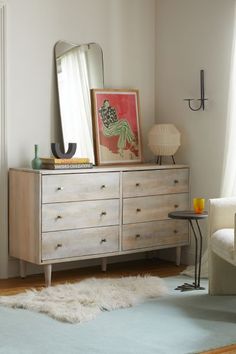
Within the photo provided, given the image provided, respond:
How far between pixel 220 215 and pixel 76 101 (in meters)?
1.54

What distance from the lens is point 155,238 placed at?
18.2 ft

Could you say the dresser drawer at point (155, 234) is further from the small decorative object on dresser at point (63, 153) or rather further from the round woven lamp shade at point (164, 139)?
the small decorative object on dresser at point (63, 153)

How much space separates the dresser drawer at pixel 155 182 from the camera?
5.38m

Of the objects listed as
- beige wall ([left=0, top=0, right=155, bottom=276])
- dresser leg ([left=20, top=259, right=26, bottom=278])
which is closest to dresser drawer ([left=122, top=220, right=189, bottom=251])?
dresser leg ([left=20, top=259, right=26, bottom=278])

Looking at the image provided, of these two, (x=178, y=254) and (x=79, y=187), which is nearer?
(x=79, y=187)

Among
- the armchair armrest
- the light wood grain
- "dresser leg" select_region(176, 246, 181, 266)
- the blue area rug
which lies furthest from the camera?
"dresser leg" select_region(176, 246, 181, 266)

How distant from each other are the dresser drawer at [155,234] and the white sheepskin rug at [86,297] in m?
0.49

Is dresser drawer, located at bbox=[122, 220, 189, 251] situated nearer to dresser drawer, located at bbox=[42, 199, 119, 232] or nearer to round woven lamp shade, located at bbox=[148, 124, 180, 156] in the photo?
dresser drawer, located at bbox=[42, 199, 119, 232]

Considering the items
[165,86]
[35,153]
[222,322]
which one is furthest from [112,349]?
[165,86]

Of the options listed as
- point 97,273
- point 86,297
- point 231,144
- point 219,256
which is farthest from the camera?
point 97,273

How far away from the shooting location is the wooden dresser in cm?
493

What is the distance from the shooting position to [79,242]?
5.10 metres

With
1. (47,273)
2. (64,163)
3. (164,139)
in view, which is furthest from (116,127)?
(47,273)

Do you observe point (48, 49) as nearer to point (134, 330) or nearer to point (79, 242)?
point (79, 242)
